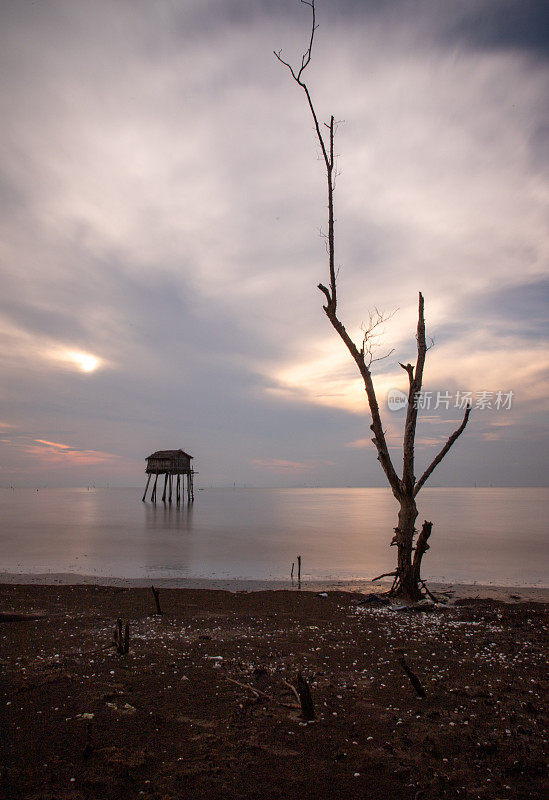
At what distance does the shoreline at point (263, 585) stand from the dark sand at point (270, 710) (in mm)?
5804

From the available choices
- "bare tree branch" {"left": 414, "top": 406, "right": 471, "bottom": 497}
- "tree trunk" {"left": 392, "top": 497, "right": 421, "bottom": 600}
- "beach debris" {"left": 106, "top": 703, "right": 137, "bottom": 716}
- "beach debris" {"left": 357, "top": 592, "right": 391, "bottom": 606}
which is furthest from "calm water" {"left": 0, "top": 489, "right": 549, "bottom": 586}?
"beach debris" {"left": 106, "top": 703, "right": 137, "bottom": 716}

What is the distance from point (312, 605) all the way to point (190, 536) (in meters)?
28.2

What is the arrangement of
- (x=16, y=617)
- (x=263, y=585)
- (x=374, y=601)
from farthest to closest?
(x=263, y=585), (x=374, y=601), (x=16, y=617)

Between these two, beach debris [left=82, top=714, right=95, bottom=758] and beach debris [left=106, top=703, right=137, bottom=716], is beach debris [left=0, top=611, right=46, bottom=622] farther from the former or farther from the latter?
beach debris [left=82, top=714, right=95, bottom=758]

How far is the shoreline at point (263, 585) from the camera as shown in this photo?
47.7 feet

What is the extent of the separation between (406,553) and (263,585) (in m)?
6.49

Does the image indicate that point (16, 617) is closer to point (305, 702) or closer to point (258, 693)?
point (258, 693)

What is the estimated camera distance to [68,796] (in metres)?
3.67

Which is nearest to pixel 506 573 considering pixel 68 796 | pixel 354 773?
pixel 354 773

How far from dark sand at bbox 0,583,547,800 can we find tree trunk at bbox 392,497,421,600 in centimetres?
191

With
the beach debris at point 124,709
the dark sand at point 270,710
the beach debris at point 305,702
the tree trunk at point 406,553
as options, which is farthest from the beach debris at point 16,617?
the tree trunk at point 406,553

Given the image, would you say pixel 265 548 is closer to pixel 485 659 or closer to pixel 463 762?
pixel 485 659

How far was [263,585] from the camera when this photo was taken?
16.0m

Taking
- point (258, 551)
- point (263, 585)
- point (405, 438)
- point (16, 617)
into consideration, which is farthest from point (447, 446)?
point (258, 551)
